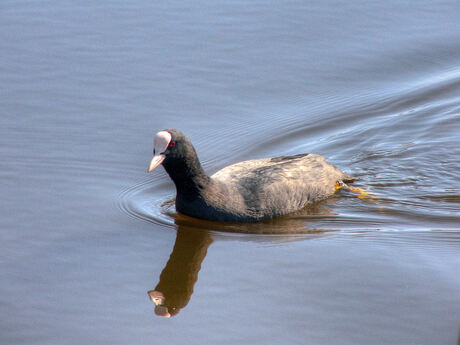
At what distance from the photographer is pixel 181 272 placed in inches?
243

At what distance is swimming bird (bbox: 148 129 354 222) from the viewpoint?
6.71m

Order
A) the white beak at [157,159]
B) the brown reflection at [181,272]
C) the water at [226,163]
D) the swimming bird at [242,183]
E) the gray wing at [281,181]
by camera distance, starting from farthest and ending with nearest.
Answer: the gray wing at [281,181], the swimming bird at [242,183], the white beak at [157,159], the brown reflection at [181,272], the water at [226,163]

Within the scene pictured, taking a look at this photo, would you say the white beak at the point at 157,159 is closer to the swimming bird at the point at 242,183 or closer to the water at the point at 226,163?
the swimming bird at the point at 242,183

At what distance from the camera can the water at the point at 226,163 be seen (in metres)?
5.48

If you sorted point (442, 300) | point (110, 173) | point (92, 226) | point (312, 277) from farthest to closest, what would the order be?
1. point (110, 173)
2. point (92, 226)
3. point (312, 277)
4. point (442, 300)

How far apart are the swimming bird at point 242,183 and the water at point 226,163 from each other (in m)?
0.15

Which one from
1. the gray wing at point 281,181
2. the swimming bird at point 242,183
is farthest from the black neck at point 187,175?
the gray wing at point 281,181

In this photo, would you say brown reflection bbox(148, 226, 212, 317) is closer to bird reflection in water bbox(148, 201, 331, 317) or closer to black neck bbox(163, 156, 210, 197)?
bird reflection in water bbox(148, 201, 331, 317)

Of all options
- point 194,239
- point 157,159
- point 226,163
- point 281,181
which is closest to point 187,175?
point 157,159

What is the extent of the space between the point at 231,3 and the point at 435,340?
7.20 m

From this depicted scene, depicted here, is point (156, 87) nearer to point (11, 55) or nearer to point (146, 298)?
point (11, 55)

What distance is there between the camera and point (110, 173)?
307 inches

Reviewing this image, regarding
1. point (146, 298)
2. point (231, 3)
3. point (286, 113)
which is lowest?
point (146, 298)

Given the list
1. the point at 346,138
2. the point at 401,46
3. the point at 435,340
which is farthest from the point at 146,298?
the point at 401,46
